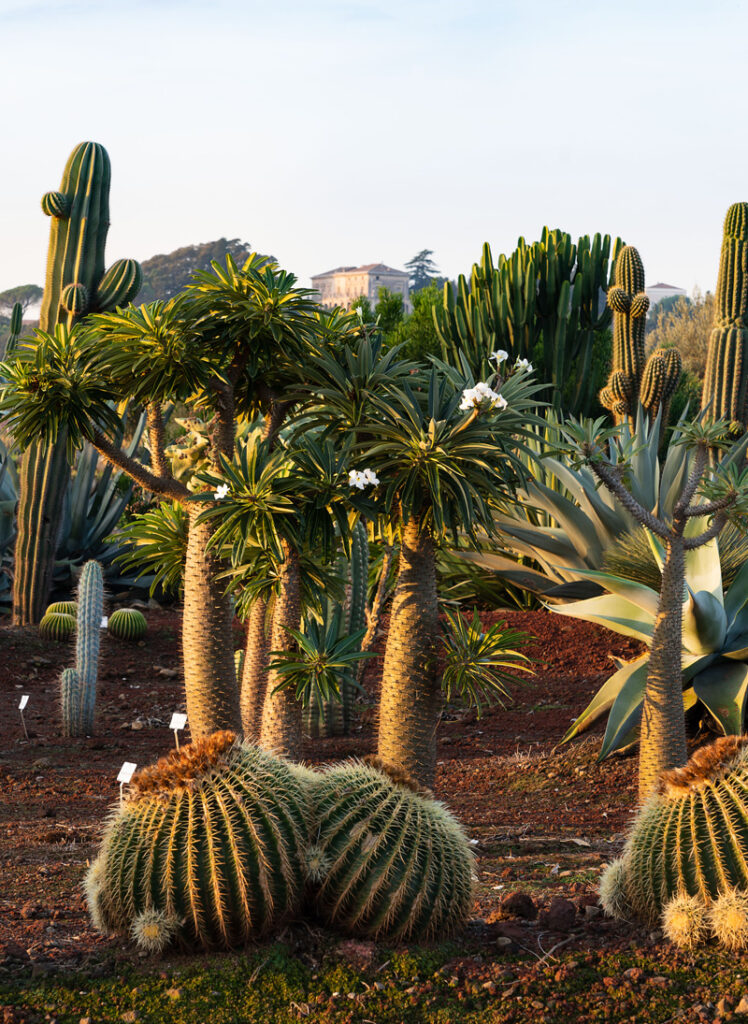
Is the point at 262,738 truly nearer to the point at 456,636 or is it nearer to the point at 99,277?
the point at 456,636

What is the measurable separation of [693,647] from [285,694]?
2.71 meters

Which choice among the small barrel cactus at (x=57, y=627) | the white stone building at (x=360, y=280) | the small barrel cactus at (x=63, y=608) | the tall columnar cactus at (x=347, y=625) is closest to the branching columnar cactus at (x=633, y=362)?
Answer: the tall columnar cactus at (x=347, y=625)

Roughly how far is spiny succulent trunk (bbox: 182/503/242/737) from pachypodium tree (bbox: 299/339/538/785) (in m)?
0.89

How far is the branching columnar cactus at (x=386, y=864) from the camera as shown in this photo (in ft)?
9.93

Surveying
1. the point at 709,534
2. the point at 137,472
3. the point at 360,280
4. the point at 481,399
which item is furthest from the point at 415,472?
the point at 360,280

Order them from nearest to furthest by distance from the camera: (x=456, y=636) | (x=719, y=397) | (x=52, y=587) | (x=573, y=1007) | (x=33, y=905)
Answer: (x=573, y=1007) → (x=33, y=905) → (x=456, y=636) → (x=52, y=587) → (x=719, y=397)

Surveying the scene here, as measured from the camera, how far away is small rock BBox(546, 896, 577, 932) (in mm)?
3207

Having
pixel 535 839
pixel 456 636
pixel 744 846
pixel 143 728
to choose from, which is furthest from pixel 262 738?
pixel 143 728

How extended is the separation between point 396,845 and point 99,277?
9.09m

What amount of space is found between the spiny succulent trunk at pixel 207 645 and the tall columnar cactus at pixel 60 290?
6173 mm

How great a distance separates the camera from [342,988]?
2789 millimetres

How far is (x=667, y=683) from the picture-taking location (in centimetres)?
481

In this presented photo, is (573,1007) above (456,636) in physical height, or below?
below

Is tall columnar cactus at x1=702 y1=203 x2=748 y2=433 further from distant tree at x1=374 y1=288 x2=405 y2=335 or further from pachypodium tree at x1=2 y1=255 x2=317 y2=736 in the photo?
pachypodium tree at x1=2 y1=255 x2=317 y2=736
